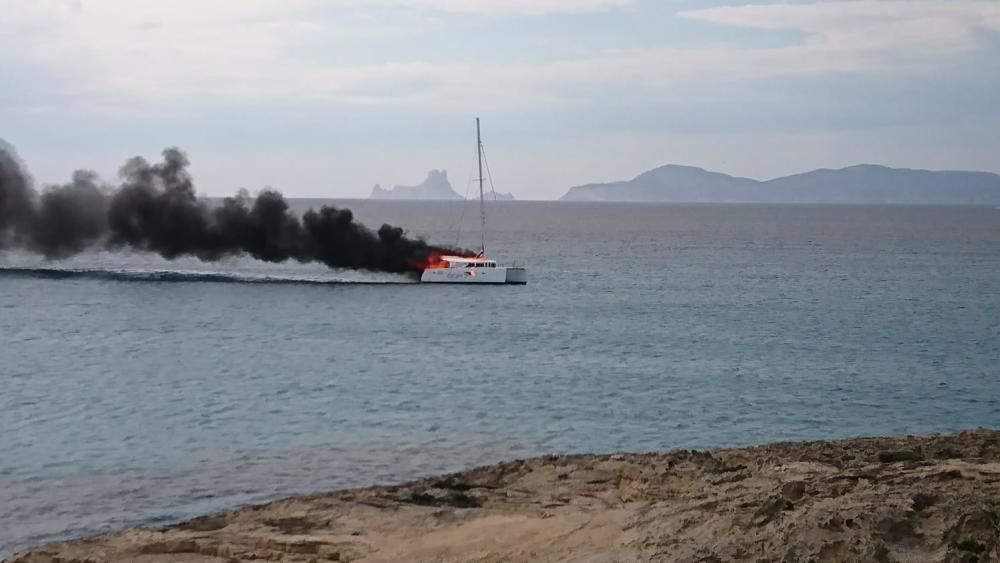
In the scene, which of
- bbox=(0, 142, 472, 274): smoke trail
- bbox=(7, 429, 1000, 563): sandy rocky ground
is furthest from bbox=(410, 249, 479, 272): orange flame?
bbox=(7, 429, 1000, 563): sandy rocky ground

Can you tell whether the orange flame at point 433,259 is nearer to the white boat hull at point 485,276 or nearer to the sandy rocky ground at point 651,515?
the white boat hull at point 485,276

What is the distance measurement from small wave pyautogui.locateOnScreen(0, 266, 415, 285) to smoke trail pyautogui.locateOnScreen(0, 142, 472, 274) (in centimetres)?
212

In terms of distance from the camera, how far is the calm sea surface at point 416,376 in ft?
94.0

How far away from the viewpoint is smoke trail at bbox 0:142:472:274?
97.6m

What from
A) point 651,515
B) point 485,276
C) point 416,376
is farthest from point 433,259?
point 651,515

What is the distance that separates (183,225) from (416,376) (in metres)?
60.3

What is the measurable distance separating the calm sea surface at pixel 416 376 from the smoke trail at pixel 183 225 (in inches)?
213

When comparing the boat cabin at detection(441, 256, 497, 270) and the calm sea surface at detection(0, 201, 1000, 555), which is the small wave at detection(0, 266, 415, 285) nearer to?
the calm sea surface at detection(0, 201, 1000, 555)

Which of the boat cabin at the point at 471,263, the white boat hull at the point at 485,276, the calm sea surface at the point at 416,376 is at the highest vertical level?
the boat cabin at the point at 471,263

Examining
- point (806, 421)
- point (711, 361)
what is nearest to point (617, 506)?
point (806, 421)

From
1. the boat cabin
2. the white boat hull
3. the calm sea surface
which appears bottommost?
the calm sea surface

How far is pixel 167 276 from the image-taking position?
9806cm

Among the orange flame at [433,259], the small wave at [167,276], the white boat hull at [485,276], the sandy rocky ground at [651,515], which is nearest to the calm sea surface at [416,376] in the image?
the small wave at [167,276]

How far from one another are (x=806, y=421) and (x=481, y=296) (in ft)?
158
